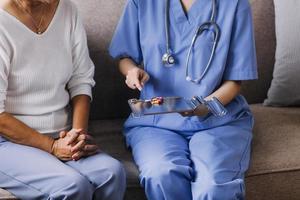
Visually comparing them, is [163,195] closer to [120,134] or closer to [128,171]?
[128,171]

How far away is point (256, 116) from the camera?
76.4 inches

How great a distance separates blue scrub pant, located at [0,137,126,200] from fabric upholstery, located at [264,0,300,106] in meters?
0.79

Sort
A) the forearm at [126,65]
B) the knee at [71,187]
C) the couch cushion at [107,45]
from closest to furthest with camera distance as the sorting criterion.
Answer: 1. the knee at [71,187]
2. the forearm at [126,65]
3. the couch cushion at [107,45]

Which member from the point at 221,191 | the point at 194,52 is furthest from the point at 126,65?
the point at 221,191

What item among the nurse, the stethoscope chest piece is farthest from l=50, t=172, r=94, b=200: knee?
the stethoscope chest piece

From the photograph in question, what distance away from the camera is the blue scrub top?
1.67 m

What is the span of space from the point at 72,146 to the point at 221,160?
0.41 meters

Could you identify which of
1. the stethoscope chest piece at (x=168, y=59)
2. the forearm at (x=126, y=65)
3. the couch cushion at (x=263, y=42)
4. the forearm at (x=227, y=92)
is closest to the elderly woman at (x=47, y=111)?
the forearm at (x=126, y=65)

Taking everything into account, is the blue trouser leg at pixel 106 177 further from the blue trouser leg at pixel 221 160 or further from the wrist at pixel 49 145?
the blue trouser leg at pixel 221 160

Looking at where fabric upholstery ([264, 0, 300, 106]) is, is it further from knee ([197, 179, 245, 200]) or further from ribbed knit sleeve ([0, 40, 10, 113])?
ribbed knit sleeve ([0, 40, 10, 113])

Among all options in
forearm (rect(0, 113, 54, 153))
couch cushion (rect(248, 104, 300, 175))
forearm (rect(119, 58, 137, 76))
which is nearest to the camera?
forearm (rect(0, 113, 54, 153))

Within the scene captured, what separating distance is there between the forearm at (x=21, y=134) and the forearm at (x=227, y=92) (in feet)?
1.64

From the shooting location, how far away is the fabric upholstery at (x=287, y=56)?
1964 mm

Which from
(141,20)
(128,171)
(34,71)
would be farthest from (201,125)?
(34,71)
